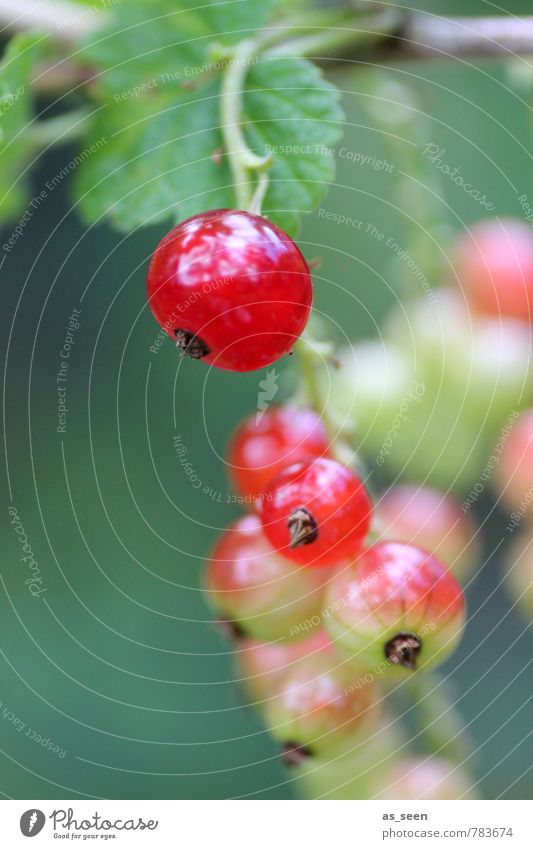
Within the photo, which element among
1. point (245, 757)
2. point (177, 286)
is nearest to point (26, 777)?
point (245, 757)

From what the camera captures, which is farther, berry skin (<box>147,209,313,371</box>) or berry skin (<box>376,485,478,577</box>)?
berry skin (<box>376,485,478,577</box>)

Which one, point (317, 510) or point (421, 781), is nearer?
point (317, 510)

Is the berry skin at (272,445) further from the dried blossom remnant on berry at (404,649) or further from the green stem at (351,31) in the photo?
the green stem at (351,31)

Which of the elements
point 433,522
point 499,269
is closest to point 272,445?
point 433,522

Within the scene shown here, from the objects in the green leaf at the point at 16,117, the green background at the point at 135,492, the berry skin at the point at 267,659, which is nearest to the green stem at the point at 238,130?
the green leaf at the point at 16,117

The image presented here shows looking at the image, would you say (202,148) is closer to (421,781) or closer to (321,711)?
(321,711)

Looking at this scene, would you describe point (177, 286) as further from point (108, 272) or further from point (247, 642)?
point (108, 272)

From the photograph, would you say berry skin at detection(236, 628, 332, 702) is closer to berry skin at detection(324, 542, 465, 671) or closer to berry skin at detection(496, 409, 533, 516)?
berry skin at detection(324, 542, 465, 671)

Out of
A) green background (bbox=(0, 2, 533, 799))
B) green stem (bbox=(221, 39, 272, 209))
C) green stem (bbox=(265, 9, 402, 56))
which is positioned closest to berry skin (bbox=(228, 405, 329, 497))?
green stem (bbox=(221, 39, 272, 209))
